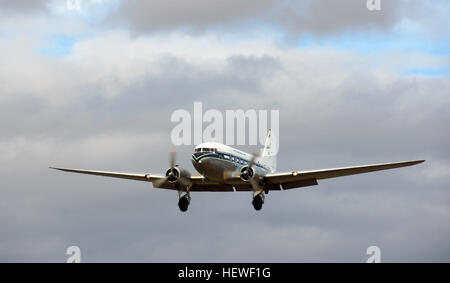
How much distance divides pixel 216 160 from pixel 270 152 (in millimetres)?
19917

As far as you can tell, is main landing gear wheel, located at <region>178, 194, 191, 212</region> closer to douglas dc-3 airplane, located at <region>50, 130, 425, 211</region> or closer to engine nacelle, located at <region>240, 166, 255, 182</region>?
douglas dc-3 airplane, located at <region>50, 130, 425, 211</region>

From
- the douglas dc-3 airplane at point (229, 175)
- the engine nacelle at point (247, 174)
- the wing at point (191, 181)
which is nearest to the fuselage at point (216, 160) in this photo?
the douglas dc-3 airplane at point (229, 175)

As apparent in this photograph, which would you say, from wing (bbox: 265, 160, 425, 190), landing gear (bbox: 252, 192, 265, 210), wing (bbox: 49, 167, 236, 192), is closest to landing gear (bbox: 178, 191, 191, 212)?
wing (bbox: 49, 167, 236, 192)

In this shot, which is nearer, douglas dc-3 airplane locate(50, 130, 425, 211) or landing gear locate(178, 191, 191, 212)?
douglas dc-3 airplane locate(50, 130, 425, 211)

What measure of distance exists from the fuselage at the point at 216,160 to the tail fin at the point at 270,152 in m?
8.77

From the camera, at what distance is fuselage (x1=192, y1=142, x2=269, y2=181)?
7269 cm

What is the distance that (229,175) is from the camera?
74.7 m

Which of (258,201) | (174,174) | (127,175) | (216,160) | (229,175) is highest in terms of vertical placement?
(127,175)

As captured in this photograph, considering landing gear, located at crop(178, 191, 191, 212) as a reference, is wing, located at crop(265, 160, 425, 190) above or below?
above

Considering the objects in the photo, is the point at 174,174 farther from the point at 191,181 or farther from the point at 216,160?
the point at 216,160

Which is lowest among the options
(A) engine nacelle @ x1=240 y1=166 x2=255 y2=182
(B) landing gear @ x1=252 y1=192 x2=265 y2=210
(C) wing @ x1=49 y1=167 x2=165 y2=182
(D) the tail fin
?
(B) landing gear @ x1=252 y1=192 x2=265 y2=210

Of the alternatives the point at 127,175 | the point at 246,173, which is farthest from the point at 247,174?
the point at 127,175
